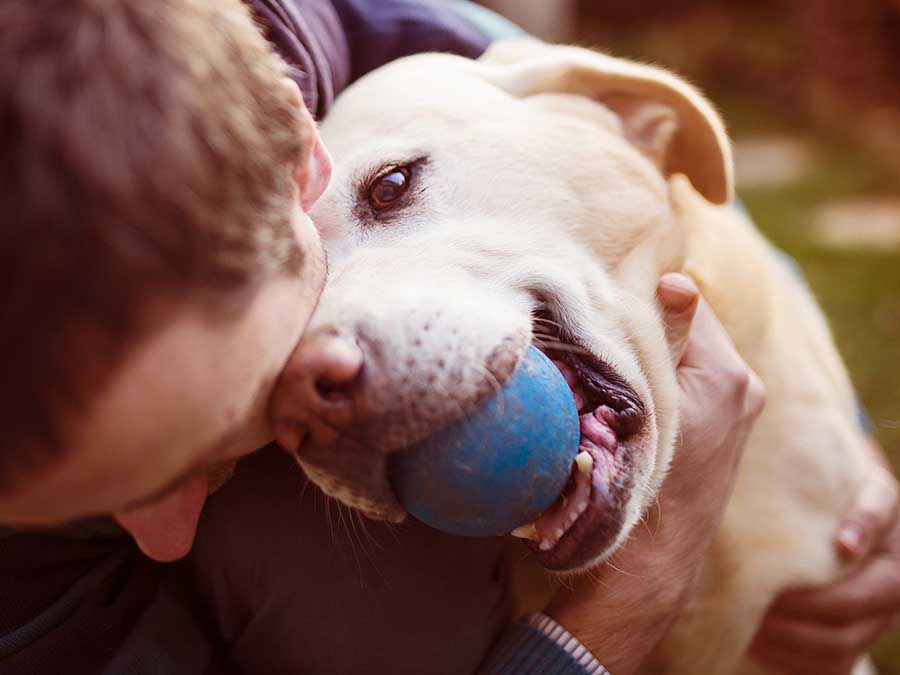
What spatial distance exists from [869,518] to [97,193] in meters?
1.50

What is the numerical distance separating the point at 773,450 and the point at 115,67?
1.38 metres

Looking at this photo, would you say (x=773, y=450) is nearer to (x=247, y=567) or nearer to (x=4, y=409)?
(x=247, y=567)

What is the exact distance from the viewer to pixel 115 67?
916 mm

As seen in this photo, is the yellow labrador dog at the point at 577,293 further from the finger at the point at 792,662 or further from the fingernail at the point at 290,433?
the finger at the point at 792,662

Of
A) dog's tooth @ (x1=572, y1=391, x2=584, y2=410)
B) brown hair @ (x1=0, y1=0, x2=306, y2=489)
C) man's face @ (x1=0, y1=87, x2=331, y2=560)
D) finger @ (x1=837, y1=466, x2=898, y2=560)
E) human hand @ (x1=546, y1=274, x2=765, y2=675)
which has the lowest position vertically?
finger @ (x1=837, y1=466, x2=898, y2=560)

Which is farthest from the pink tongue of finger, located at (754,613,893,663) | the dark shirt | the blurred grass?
the blurred grass

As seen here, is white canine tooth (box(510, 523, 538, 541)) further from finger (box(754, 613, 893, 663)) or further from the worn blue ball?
finger (box(754, 613, 893, 663))

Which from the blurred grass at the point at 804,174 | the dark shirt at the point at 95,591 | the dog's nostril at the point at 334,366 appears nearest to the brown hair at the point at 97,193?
the dog's nostril at the point at 334,366

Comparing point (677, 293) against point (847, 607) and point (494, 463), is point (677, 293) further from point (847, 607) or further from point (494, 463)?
point (847, 607)

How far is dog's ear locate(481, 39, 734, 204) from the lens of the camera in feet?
5.52

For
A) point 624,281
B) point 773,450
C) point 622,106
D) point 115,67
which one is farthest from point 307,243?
point 773,450

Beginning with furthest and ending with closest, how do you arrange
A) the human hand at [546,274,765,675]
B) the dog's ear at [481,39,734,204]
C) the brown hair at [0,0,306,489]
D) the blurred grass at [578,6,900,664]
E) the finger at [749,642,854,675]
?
the blurred grass at [578,6,900,664] < the finger at [749,642,854,675] < the dog's ear at [481,39,734,204] < the human hand at [546,274,765,675] < the brown hair at [0,0,306,489]

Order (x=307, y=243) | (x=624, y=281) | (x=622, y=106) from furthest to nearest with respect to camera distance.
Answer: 1. (x=622, y=106)
2. (x=624, y=281)
3. (x=307, y=243)

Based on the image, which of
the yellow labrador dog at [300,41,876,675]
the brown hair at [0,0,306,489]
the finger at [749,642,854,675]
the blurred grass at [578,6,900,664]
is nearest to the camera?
the brown hair at [0,0,306,489]
